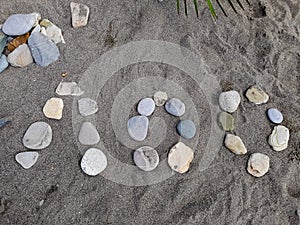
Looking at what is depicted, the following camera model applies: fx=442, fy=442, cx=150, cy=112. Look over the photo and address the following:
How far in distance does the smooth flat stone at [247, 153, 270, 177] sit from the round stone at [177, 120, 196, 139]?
0.22 metres

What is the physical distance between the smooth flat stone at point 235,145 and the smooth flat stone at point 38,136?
62 cm

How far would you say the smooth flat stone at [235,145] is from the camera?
5.06 ft

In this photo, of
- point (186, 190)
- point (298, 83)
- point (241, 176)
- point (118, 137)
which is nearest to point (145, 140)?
point (118, 137)

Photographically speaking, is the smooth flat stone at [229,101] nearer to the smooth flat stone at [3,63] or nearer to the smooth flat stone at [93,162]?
the smooth flat stone at [93,162]

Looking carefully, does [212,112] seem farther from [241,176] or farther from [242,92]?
[241,176]

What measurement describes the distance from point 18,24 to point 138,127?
617 mm

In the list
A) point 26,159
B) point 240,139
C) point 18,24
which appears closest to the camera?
point 26,159

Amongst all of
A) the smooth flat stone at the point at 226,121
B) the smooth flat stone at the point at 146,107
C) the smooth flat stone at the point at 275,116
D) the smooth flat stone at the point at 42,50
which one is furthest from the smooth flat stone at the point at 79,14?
the smooth flat stone at the point at 275,116

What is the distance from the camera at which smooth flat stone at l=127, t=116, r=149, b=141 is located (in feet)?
5.06

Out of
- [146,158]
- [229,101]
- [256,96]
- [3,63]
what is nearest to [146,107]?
[146,158]

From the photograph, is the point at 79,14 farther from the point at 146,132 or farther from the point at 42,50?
the point at 146,132

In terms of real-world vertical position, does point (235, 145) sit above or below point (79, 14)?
below

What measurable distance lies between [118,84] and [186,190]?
463 millimetres

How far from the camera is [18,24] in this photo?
169cm
